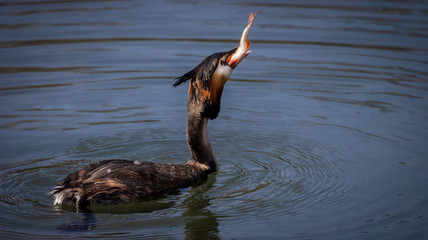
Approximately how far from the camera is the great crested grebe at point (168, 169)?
5730 millimetres

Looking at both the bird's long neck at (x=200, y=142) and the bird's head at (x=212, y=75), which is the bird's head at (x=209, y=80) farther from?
the bird's long neck at (x=200, y=142)

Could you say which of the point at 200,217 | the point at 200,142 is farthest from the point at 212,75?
the point at 200,217

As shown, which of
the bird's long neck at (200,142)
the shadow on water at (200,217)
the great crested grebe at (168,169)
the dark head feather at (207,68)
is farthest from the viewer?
the bird's long neck at (200,142)

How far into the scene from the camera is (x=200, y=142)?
6.86 m

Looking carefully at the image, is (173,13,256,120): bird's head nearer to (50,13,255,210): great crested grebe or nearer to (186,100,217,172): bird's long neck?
(50,13,255,210): great crested grebe

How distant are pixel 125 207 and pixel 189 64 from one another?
547 cm

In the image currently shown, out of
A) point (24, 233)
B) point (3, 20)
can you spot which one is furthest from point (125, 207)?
point (3, 20)

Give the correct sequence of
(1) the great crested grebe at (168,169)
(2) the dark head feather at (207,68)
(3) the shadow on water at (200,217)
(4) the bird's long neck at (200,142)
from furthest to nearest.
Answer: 1. (4) the bird's long neck at (200,142)
2. (2) the dark head feather at (207,68)
3. (1) the great crested grebe at (168,169)
4. (3) the shadow on water at (200,217)

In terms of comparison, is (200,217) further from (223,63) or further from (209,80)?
(223,63)

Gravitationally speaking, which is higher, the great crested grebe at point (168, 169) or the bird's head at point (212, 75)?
the bird's head at point (212, 75)

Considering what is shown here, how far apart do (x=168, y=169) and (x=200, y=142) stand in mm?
702

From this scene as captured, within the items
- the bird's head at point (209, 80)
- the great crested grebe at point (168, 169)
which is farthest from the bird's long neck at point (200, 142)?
the bird's head at point (209, 80)

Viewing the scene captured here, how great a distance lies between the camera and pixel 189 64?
11000mm

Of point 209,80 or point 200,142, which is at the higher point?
point 209,80
